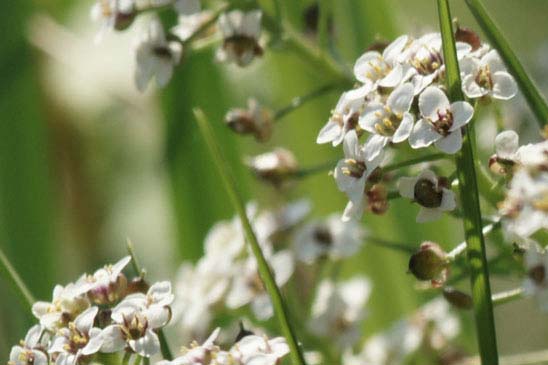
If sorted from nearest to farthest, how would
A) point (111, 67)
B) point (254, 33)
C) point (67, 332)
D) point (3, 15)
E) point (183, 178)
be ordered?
point (67, 332) → point (254, 33) → point (183, 178) → point (3, 15) → point (111, 67)

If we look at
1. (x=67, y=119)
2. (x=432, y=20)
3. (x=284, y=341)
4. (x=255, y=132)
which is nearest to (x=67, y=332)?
(x=284, y=341)

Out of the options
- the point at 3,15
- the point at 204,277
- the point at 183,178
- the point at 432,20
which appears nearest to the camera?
the point at 204,277

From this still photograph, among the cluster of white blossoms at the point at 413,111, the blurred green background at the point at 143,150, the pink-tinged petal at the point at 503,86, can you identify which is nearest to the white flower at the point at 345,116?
the cluster of white blossoms at the point at 413,111

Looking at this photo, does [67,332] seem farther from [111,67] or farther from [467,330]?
[111,67]

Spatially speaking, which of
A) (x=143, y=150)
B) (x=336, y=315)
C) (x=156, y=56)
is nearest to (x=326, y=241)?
(x=336, y=315)

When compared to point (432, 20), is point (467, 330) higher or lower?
lower

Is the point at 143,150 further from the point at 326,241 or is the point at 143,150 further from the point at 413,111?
the point at 413,111

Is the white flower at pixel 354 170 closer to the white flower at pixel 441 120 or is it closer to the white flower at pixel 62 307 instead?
the white flower at pixel 441 120
